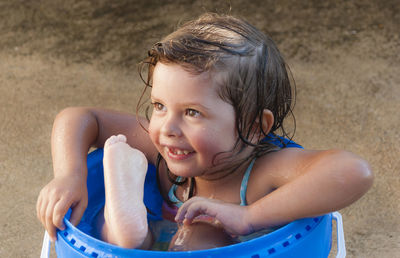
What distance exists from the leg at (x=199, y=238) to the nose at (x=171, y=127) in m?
0.20

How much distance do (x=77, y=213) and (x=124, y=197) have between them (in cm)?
15

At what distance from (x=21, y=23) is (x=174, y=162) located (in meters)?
1.69

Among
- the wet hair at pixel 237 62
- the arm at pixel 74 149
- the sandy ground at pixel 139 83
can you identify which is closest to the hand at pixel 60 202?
the arm at pixel 74 149

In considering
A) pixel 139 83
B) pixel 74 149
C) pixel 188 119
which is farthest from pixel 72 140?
pixel 139 83

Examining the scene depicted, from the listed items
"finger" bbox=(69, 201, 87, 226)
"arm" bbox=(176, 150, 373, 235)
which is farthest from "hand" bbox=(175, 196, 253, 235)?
"finger" bbox=(69, 201, 87, 226)

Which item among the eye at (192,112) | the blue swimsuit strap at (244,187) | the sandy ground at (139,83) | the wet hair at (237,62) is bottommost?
the sandy ground at (139,83)

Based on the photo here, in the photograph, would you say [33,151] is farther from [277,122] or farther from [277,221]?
[277,221]

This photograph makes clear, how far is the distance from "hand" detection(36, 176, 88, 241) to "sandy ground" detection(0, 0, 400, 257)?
47cm

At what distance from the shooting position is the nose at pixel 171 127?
44.3 inches

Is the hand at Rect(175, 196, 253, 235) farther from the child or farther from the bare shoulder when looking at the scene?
the bare shoulder

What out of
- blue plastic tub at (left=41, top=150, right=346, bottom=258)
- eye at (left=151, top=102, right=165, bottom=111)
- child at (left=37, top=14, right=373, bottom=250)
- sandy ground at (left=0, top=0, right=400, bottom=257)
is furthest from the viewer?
sandy ground at (left=0, top=0, right=400, bottom=257)

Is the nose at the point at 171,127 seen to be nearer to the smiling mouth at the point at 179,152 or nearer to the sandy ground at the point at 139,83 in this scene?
the smiling mouth at the point at 179,152

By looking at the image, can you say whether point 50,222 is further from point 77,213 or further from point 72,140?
point 72,140

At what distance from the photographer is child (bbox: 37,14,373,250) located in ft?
3.49
